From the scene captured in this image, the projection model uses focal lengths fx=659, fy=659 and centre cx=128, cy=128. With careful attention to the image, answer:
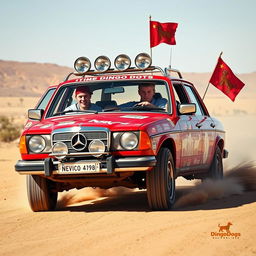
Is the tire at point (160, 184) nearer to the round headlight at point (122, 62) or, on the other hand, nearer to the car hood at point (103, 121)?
the car hood at point (103, 121)

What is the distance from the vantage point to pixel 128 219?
707 centimetres

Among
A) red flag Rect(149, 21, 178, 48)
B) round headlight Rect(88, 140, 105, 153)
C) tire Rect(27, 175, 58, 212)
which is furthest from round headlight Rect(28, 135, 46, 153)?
red flag Rect(149, 21, 178, 48)

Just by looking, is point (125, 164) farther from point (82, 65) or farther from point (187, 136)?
point (82, 65)

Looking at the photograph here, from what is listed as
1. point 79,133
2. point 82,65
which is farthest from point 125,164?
point 82,65

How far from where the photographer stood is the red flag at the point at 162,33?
11648mm

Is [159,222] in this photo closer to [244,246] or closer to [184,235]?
[184,235]

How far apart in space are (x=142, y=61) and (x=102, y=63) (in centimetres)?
59

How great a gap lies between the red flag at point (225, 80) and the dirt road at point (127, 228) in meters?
3.99

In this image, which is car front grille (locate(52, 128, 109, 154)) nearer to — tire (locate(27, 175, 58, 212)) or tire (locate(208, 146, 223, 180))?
tire (locate(27, 175, 58, 212))

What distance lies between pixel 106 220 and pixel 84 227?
399 mm

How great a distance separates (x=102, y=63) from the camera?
29.1ft

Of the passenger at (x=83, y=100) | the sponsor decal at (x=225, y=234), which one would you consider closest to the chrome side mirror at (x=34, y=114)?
the passenger at (x=83, y=100)

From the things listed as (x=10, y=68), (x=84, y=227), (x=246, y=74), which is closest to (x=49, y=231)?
(x=84, y=227)

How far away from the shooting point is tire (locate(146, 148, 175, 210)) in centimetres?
740
